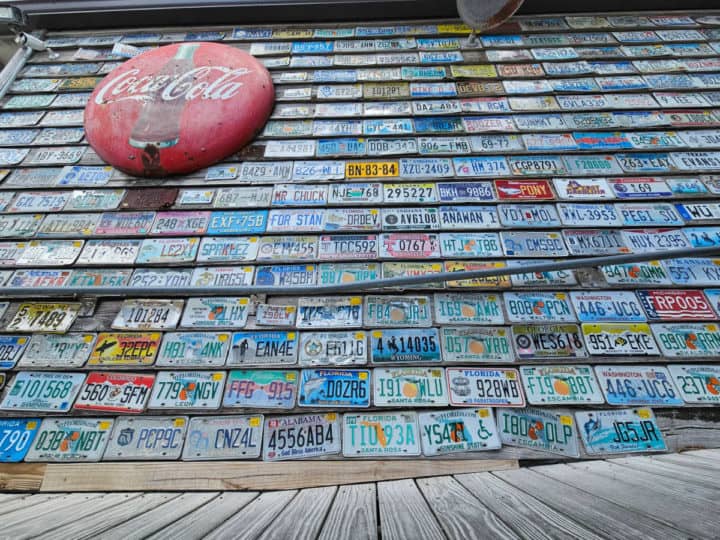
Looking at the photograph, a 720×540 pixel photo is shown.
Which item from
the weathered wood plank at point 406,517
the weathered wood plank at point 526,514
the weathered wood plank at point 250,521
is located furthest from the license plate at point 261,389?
the weathered wood plank at point 526,514

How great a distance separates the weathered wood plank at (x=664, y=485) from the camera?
92 cm

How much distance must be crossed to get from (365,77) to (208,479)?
3192mm

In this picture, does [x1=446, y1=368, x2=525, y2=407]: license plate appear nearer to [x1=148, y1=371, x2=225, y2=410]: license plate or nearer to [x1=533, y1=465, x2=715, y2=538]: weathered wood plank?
[x1=533, y1=465, x2=715, y2=538]: weathered wood plank

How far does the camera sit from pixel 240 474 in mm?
1900

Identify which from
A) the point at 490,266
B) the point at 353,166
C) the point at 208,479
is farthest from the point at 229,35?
the point at 208,479

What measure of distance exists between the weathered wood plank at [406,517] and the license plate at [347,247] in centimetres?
142

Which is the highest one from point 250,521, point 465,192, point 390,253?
point 465,192

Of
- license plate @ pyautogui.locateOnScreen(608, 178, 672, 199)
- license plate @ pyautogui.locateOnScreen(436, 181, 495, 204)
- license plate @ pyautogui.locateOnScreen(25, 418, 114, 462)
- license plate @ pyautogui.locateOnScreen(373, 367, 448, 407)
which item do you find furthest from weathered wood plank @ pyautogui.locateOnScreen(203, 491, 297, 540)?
license plate @ pyautogui.locateOnScreen(608, 178, 672, 199)

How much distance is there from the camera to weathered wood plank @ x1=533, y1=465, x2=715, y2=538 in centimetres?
78

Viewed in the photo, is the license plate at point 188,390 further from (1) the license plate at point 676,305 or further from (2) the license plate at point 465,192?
(1) the license plate at point 676,305

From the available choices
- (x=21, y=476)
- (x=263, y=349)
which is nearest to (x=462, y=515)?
(x=263, y=349)

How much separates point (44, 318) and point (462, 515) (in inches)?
103

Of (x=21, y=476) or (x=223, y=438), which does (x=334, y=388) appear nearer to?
(x=223, y=438)

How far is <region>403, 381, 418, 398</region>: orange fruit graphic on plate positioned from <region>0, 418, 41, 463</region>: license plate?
198 centimetres
